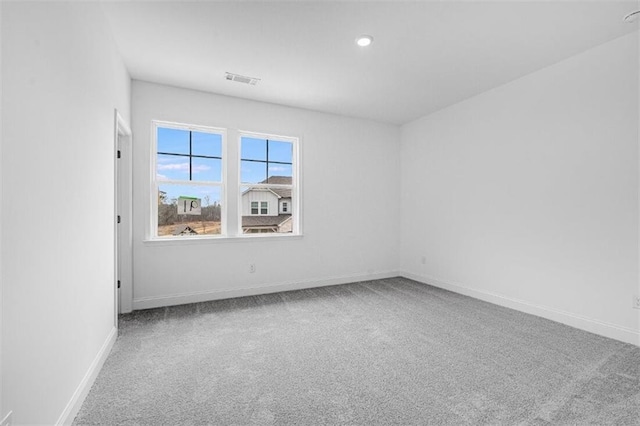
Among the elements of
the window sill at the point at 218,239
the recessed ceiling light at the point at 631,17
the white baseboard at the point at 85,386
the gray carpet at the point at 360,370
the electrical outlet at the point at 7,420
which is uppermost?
the recessed ceiling light at the point at 631,17

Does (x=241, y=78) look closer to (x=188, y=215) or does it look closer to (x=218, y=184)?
(x=218, y=184)

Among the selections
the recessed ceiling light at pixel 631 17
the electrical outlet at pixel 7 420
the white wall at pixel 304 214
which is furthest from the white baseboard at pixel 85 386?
the recessed ceiling light at pixel 631 17

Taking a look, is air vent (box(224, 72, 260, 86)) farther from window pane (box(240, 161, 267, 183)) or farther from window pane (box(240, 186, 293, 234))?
window pane (box(240, 186, 293, 234))

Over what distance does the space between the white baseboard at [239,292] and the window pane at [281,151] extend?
73.0 inches

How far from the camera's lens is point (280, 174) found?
4.62 m

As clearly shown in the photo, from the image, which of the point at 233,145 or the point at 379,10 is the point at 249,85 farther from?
the point at 379,10

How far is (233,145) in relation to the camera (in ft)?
13.7

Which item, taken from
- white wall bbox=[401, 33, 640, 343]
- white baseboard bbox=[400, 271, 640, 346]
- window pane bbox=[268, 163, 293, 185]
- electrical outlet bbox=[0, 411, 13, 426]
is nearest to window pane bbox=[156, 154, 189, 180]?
window pane bbox=[268, 163, 293, 185]

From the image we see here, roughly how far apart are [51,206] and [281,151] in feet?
10.8

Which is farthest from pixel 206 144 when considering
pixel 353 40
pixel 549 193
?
pixel 549 193

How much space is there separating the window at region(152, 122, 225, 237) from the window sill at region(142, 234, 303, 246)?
132 mm

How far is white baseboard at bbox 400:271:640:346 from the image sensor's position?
2766 millimetres

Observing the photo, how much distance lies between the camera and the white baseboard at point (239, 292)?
369 centimetres

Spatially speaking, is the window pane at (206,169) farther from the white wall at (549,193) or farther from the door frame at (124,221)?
the white wall at (549,193)
